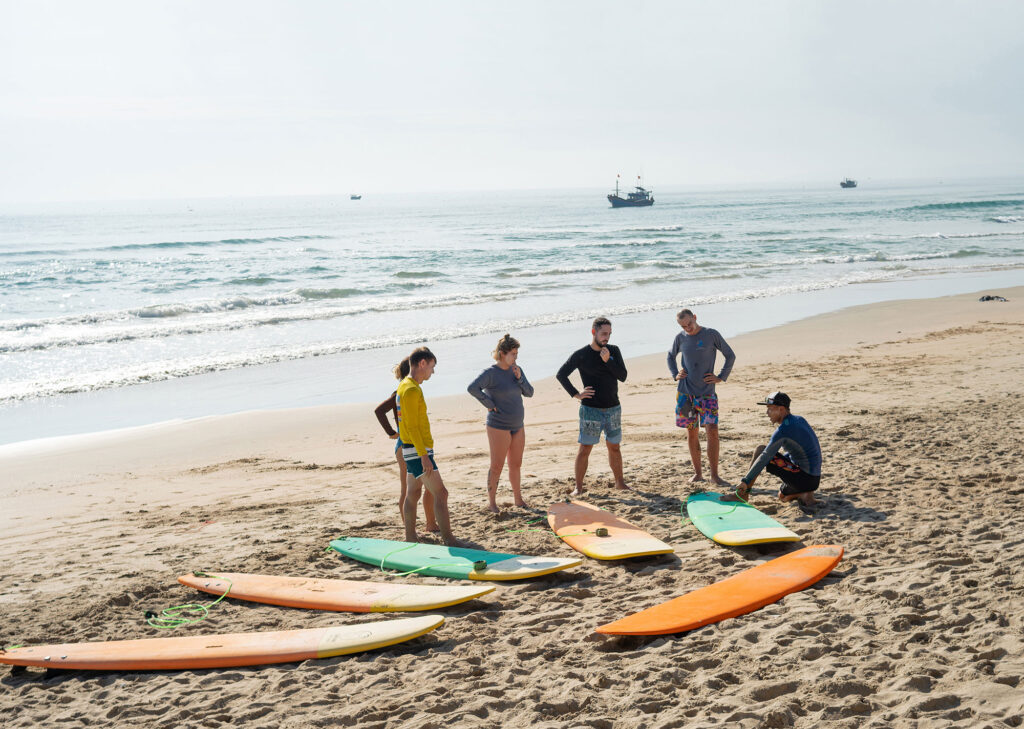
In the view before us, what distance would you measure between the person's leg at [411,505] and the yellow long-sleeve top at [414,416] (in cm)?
38

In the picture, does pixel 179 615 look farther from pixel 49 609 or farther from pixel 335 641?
pixel 335 641

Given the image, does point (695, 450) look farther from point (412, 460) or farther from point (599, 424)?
point (412, 460)

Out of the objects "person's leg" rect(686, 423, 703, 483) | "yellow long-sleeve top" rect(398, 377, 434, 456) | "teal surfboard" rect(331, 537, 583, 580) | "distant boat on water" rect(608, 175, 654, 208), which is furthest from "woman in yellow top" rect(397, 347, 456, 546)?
"distant boat on water" rect(608, 175, 654, 208)

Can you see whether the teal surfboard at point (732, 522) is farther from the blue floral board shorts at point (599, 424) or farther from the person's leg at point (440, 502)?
the person's leg at point (440, 502)

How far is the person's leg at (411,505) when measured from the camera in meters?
6.10

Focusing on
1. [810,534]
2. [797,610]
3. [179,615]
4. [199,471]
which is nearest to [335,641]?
[179,615]

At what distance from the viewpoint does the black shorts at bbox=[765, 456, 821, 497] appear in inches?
257

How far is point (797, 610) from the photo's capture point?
15.1ft

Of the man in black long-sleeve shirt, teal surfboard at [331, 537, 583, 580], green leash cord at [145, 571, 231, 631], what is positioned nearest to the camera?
green leash cord at [145, 571, 231, 631]

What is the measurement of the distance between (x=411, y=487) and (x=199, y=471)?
3986mm

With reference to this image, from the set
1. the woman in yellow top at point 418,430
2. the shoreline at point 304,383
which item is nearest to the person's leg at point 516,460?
the woman in yellow top at point 418,430

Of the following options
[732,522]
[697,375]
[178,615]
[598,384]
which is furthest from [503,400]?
[178,615]

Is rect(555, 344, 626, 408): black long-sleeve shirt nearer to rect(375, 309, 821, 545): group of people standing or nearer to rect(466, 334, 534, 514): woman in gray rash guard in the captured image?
rect(375, 309, 821, 545): group of people standing

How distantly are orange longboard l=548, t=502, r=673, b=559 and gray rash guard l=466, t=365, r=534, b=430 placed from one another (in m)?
0.89
